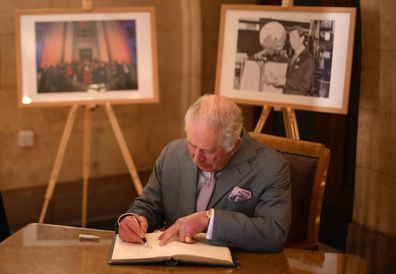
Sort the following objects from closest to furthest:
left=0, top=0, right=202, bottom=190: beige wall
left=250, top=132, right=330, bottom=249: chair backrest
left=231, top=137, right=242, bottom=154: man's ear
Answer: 1. left=231, top=137, right=242, bottom=154: man's ear
2. left=250, top=132, right=330, bottom=249: chair backrest
3. left=0, top=0, right=202, bottom=190: beige wall

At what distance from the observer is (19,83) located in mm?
4125

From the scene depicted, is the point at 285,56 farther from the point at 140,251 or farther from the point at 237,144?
the point at 140,251

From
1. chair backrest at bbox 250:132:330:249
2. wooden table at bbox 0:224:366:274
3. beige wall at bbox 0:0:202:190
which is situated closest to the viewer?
wooden table at bbox 0:224:366:274

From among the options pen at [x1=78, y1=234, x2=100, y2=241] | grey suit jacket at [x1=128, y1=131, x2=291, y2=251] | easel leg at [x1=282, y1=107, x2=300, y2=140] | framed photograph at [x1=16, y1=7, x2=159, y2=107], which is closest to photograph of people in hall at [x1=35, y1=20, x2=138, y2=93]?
framed photograph at [x1=16, y1=7, x2=159, y2=107]

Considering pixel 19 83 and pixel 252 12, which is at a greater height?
pixel 252 12

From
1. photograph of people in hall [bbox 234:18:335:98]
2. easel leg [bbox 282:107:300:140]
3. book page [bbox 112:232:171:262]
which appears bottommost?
book page [bbox 112:232:171:262]

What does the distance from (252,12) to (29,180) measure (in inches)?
82.9

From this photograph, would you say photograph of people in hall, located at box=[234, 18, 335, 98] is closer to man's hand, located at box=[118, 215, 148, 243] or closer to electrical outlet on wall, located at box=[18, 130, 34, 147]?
electrical outlet on wall, located at box=[18, 130, 34, 147]

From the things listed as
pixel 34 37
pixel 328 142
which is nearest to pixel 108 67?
pixel 34 37

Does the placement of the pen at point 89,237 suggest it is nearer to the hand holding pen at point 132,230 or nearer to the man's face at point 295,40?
the hand holding pen at point 132,230

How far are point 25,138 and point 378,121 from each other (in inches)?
99.4

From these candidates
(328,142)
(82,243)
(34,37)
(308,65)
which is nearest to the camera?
(82,243)

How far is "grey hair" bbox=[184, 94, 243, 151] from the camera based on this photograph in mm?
2295

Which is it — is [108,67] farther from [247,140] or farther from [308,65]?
[247,140]
